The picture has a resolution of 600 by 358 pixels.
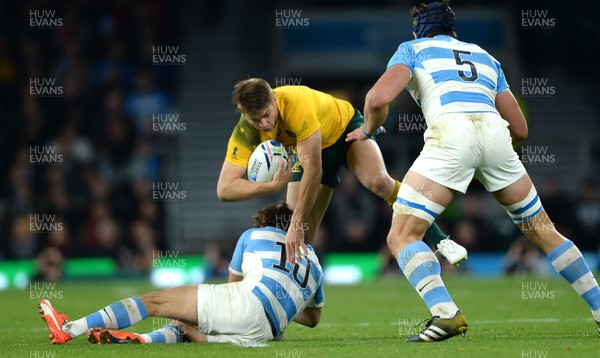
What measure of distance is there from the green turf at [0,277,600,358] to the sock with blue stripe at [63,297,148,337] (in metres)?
0.13

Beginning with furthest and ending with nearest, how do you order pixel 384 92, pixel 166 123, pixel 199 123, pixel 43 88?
pixel 199 123 → pixel 166 123 → pixel 43 88 → pixel 384 92

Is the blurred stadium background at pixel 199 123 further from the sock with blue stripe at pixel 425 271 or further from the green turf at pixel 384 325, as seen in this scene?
the sock with blue stripe at pixel 425 271

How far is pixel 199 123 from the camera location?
21.7 meters

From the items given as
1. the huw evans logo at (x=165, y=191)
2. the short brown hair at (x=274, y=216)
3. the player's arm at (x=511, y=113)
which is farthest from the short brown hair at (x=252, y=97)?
the huw evans logo at (x=165, y=191)

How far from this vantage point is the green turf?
6.76 meters

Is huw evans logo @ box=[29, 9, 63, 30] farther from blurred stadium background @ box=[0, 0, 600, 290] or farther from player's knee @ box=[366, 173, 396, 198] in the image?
player's knee @ box=[366, 173, 396, 198]

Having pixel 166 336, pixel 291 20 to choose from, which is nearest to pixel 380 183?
pixel 166 336

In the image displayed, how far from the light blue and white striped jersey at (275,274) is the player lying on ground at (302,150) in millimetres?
104

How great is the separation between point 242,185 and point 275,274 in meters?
0.88

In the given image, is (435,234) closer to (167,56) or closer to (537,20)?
(167,56)

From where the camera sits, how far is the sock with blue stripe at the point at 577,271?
7.40 meters

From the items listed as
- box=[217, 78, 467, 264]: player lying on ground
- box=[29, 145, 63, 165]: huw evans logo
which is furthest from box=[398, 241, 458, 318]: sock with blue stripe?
box=[29, 145, 63, 165]: huw evans logo

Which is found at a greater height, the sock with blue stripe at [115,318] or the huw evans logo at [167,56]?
the huw evans logo at [167,56]

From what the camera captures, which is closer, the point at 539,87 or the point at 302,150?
the point at 302,150
